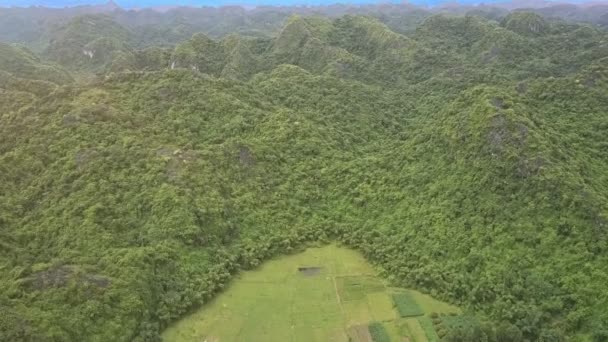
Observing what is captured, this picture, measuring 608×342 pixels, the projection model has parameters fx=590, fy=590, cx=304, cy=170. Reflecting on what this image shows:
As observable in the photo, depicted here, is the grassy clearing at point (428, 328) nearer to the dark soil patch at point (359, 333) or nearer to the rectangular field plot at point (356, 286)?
the dark soil patch at point (359, 333)

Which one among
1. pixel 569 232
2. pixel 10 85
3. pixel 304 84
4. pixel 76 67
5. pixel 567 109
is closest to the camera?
pixel 569 232

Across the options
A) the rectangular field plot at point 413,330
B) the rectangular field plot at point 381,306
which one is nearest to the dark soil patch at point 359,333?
the rectangular field plot at point 381,306

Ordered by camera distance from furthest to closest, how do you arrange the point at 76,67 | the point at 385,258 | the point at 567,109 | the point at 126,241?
the point at 76,67
the point at 567,109
the point at 385,258
the point at 126,241

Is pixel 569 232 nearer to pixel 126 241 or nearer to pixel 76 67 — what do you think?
pixel 126 241

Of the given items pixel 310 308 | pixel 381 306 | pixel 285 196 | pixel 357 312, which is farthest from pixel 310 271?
pixel 285 196

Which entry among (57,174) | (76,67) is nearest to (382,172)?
(57,174)

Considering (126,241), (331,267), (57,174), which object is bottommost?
(331,267)

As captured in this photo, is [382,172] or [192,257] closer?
[192,257]

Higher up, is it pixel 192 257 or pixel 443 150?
pixel 443 150
